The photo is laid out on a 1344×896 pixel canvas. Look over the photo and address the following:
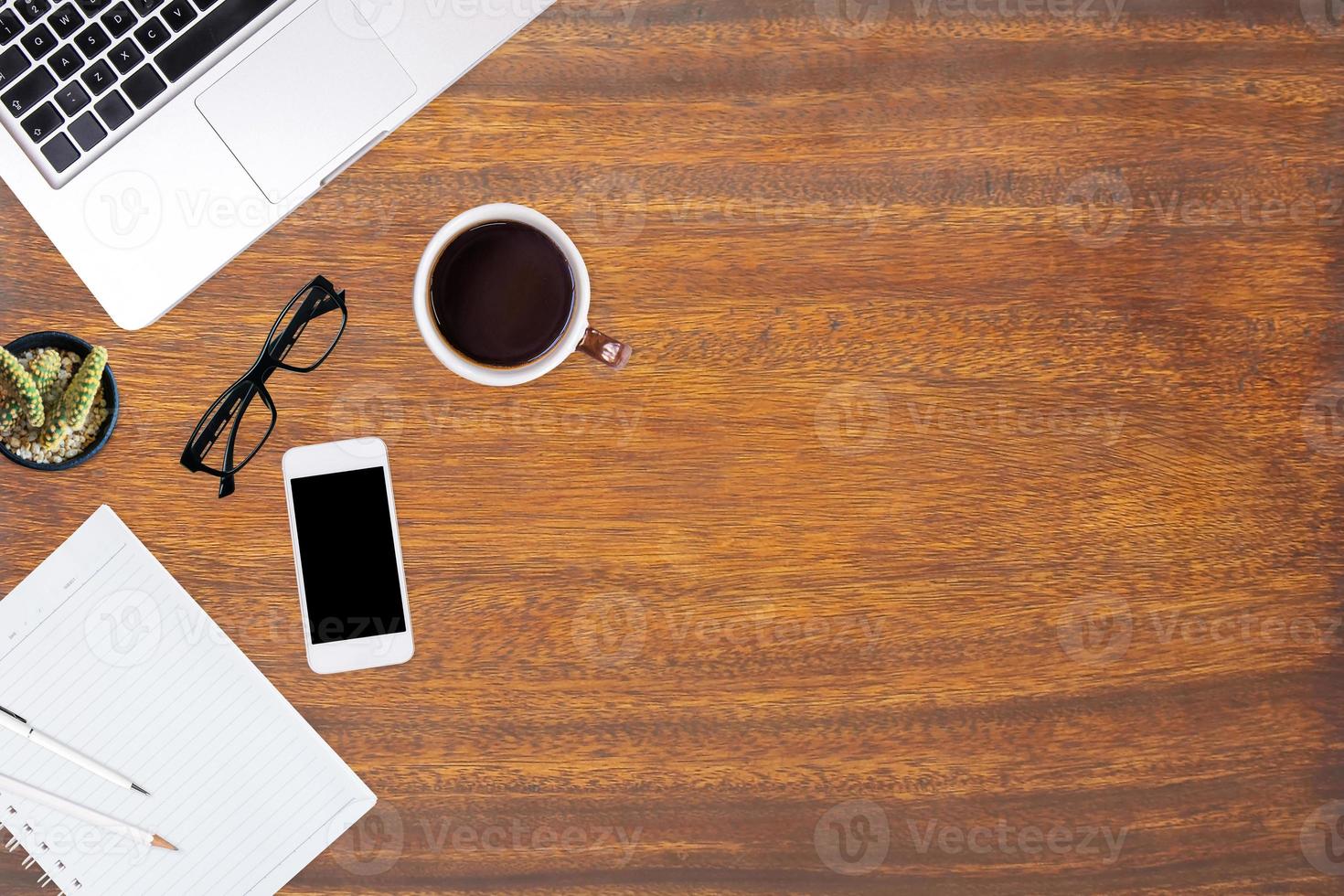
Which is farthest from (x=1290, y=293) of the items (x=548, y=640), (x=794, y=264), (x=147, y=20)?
(x=147, y=20)

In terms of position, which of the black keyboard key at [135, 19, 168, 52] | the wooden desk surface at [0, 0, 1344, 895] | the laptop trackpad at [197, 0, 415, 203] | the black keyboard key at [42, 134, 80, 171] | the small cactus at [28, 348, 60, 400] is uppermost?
the black keyboard key at [135, 19, 168, 52]

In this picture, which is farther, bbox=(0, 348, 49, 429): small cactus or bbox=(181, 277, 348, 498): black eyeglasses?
bbox=(181, 277, 348, 498): black eyeglasses

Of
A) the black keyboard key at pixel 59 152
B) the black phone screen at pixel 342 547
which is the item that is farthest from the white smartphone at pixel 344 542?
the black keyboard key at pixel 59 152

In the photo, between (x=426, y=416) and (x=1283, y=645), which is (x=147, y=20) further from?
(x=1283, y=645)

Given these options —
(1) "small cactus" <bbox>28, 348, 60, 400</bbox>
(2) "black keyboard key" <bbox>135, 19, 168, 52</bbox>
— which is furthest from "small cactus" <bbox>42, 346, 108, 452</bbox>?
(2) "black keyboard key" <bbox>135, 19, 168, 52</bbox>

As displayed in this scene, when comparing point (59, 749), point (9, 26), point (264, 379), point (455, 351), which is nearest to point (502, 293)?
point (455, 351)

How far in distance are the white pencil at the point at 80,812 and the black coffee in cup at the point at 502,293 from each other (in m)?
0.54

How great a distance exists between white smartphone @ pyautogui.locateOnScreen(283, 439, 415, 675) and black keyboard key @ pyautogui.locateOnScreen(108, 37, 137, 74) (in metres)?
0.35

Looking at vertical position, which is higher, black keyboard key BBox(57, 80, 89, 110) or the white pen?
black keyboard key BBox(57, 80, 89, 110)

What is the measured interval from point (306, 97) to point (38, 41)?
0.21m

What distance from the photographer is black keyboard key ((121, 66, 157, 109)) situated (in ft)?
2.57

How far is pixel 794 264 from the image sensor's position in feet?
2.86

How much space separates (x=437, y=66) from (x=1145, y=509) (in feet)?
2.55

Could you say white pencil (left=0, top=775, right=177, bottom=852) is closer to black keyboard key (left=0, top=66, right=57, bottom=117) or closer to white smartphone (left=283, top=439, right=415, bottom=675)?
white smartphone (left=283, top=439, right=415, bottom=675)
